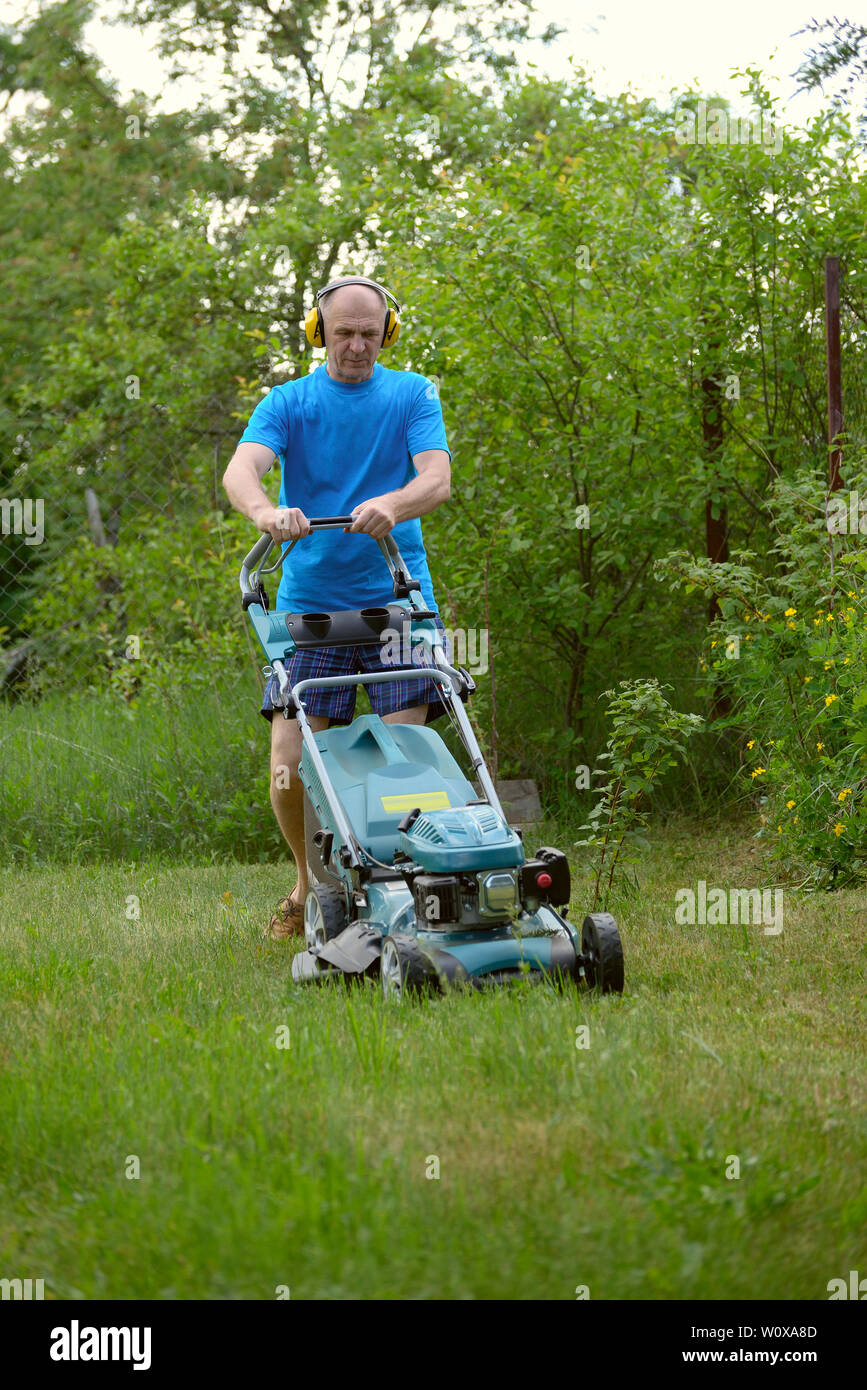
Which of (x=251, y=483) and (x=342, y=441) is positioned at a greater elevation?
(x=342, y=441)

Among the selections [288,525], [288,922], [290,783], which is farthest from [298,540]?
[288,922]

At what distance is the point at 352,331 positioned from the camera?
4.17m

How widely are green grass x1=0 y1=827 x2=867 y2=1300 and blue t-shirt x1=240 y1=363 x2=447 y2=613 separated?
1393 millimetres

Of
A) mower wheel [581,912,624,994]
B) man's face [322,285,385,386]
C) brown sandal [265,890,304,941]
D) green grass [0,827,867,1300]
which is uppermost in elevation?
man's face [322,285,385,386]

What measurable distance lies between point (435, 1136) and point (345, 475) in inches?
92.9

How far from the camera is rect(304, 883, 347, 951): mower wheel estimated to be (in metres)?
3.75

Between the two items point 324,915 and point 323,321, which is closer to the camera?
point 324,915

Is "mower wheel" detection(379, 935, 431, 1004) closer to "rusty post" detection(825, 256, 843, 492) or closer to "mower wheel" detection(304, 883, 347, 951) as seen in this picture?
"mower wheel" detection(304, 883, 347, 951)

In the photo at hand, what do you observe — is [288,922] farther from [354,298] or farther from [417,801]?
[354,298]

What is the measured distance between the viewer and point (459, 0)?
14852 mm

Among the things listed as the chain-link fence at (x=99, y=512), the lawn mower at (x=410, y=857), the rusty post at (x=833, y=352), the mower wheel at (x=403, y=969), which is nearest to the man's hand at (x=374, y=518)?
the lawn mower at (x=410, y=857)

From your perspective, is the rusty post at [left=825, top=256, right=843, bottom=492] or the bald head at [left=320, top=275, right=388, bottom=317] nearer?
the bald head at [left=320, top=275, right=388, bottom=317]

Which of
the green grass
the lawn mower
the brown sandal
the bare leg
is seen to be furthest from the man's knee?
the green grass
